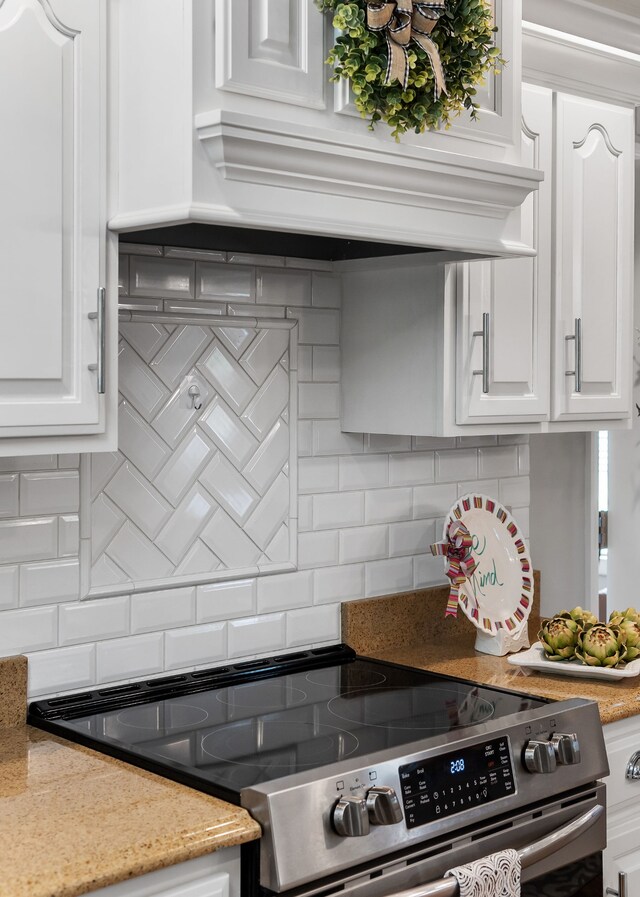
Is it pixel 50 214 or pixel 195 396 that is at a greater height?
pixel 50 214

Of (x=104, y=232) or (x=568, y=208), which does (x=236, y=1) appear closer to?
(x=104, y=232)

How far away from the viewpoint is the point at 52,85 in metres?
1.70

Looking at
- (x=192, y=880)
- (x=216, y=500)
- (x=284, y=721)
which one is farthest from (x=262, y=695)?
(x=192, y=880)

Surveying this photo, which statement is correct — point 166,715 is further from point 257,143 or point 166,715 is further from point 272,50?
point 272,50

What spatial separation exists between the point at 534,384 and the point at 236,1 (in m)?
1.17

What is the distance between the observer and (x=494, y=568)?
268 centimetres

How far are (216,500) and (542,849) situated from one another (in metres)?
0.97

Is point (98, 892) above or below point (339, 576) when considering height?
below

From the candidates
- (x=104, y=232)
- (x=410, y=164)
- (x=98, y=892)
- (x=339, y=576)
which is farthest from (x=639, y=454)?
(x=98, y=892)

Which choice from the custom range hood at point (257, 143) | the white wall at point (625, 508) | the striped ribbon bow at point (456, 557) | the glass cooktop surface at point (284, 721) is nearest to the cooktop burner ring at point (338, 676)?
the glass cooktop surface at point (284, 721)

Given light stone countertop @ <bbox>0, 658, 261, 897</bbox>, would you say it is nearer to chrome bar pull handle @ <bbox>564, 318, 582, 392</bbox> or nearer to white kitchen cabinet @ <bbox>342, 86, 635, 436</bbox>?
white kitchen cabinet @ <bbox>342, 86, 635, 436</bbox>

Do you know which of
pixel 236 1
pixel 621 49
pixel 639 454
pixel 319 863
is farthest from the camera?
pixel 639 454

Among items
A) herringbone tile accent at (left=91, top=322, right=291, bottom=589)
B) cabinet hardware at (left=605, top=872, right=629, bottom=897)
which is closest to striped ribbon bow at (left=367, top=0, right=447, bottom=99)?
herringbone tile accent at (left=91, top=322, right=291, bottom=589)

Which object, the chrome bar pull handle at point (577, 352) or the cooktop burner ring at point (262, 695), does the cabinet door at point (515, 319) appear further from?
the cooktop burner ring at point (262, 695)
